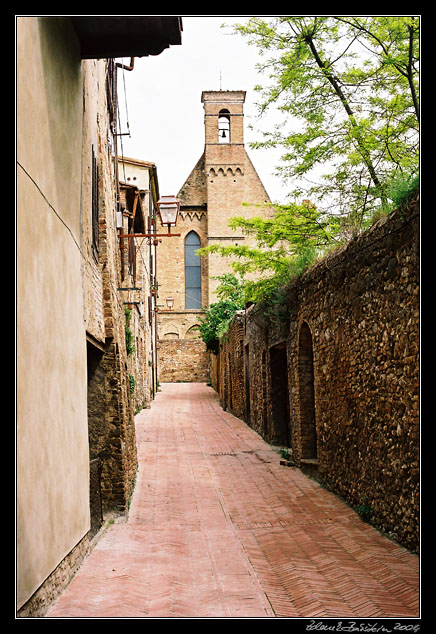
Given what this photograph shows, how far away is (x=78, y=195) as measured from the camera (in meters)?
5.71

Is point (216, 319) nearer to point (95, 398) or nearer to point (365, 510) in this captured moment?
point (95, 398)

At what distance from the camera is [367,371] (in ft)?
23.3

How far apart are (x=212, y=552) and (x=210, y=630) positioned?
3188 millimetres

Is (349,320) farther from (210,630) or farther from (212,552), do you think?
(210,630)

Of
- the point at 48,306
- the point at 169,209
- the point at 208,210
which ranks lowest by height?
the point at 48,306

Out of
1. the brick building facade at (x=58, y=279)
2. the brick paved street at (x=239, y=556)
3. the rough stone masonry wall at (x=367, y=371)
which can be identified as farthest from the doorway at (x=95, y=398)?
the rough stone masonry wall at (x=367, y=371)

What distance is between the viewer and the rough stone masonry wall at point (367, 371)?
5914 millimetres

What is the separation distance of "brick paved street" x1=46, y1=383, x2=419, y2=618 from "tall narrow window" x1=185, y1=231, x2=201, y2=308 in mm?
30837

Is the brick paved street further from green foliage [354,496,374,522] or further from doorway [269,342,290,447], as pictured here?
doorway [269,342,290,447]

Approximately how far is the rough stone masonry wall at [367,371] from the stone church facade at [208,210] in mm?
29491

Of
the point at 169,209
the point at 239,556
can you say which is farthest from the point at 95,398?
the point at 169,209

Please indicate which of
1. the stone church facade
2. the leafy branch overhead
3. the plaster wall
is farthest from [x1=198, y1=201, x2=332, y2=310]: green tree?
the stone church facade

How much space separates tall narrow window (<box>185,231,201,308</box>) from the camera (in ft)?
137

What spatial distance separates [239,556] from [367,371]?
8.05 feet
